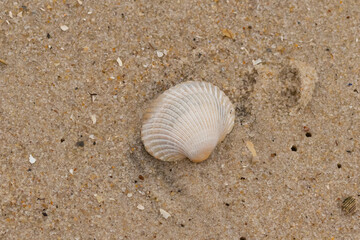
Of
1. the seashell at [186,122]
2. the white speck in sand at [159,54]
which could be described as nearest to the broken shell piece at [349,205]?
the seashell at [186,122]

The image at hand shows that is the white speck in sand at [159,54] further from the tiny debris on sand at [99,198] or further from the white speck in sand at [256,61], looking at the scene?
the tiny debris on sand at [99,198]

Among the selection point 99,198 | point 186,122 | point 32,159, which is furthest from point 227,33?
point 32,159

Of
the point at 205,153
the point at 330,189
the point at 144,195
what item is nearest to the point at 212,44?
the point at 205,153

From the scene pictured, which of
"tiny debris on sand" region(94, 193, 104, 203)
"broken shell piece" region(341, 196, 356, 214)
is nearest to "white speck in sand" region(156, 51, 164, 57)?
"tiny debris on sand" region(94, 193, 104, 203)

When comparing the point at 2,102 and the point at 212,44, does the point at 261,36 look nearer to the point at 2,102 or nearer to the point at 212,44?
the point at 212,44

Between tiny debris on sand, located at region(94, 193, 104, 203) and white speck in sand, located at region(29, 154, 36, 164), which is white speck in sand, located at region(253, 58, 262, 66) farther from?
white speck in sand, located at region(29, 154, 36, 164)

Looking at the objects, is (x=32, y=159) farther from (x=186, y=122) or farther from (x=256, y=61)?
(x=256, y=61)
